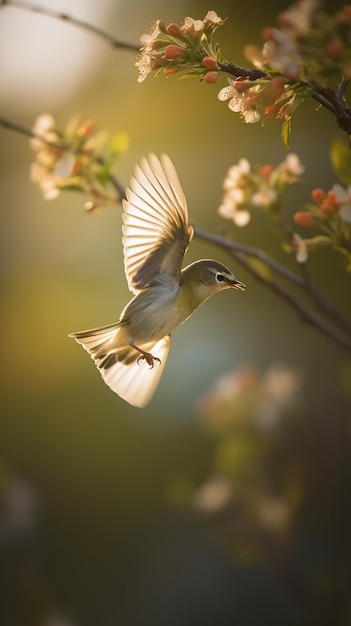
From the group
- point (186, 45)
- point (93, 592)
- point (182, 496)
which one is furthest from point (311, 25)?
point (93, 592)

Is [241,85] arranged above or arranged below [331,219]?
above

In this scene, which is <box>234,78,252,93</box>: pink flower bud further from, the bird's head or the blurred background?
the blurred background

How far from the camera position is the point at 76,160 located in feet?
2.51

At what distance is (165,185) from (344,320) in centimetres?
35

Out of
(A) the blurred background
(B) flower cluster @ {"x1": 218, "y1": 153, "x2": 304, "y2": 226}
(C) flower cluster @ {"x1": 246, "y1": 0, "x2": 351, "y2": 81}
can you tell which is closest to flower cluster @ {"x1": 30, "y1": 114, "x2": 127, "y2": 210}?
(B) flower cluster @ {"x1": 218, "y1": 153, "x2": 304, "y2": 226}

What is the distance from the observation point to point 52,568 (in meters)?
1.92

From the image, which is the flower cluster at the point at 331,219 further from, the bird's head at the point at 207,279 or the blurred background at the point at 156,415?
the blurred background at the point at 156,415

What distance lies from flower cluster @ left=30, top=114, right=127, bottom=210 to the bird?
8.7 inches

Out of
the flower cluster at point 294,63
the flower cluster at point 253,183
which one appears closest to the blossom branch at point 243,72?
the flower cluster at point 294,63

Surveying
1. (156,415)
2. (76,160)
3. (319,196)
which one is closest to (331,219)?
(319,196)

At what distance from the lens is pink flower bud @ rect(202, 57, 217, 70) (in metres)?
0.46

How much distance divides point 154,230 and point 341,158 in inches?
8.1

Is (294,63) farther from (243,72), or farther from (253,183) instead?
(253,183)

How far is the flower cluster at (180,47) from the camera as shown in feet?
1.55
